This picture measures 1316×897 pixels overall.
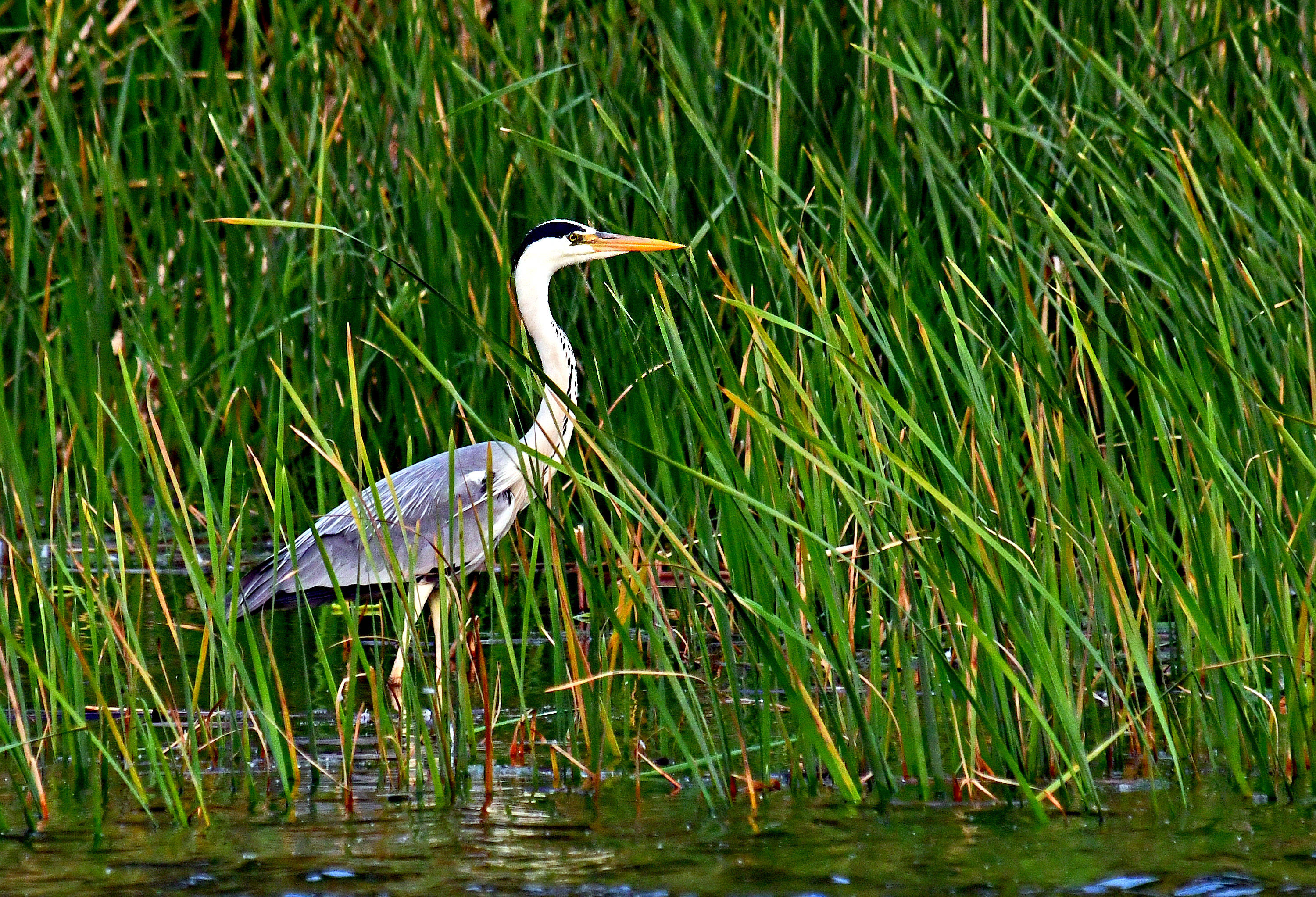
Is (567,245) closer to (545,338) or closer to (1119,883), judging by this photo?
(545,338)

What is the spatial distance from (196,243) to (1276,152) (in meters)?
3.63

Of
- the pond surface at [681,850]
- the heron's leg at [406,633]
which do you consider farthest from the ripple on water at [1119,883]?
the heron's leg at [406,633]

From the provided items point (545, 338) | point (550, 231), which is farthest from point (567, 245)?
point (545, 338)

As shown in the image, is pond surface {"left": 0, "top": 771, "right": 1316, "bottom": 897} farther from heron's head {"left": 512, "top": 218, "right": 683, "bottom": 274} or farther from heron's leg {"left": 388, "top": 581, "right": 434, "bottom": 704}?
heron's head {"left": 512, "top": 218, "right": 683, "bottom": 274}

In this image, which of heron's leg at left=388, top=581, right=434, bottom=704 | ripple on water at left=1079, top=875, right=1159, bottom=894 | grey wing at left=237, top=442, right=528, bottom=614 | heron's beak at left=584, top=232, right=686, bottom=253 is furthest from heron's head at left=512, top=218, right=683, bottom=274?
ripple on water at left=1079, top=875, right=1159, bottom=894

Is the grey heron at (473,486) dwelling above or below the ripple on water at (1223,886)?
above

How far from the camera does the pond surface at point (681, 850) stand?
9.21 feet

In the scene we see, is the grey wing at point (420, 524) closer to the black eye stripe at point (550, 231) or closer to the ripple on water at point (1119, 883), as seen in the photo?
the black eye stripe at point (550, 231)

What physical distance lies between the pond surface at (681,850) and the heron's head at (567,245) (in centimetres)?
209

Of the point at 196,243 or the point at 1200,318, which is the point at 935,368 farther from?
the point at 196,243

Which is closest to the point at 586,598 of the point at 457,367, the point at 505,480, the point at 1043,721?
the point at 505,480

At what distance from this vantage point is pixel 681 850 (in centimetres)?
302

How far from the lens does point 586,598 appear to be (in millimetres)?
5234

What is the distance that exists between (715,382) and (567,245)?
193cm
